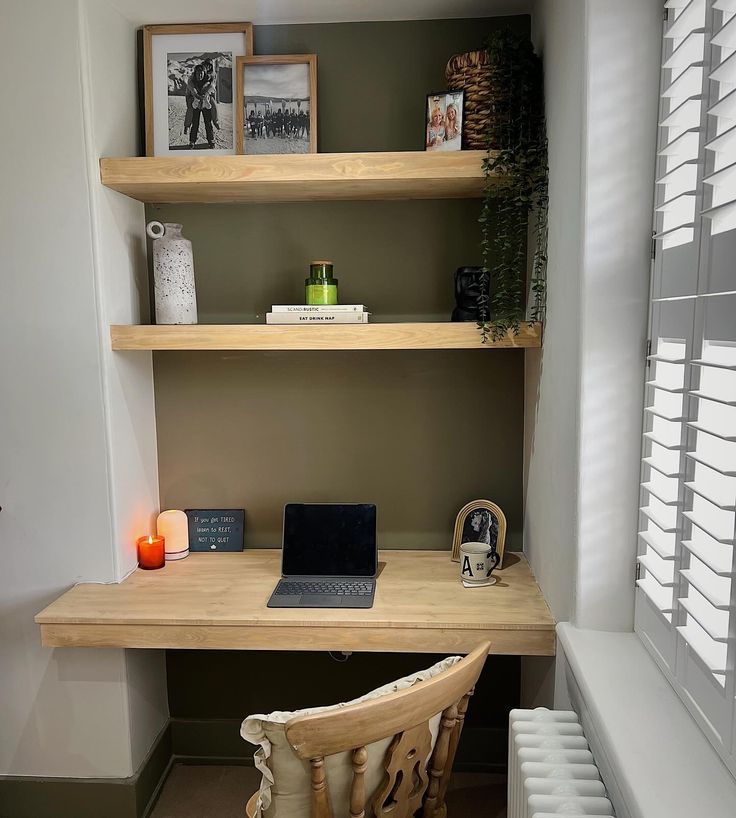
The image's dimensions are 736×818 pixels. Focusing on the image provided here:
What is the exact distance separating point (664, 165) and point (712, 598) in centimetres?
87

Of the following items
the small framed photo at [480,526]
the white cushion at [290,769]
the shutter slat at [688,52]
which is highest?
the shutter slat at [688,52]

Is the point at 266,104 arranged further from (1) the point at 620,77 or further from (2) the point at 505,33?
(1) the point at 620,77

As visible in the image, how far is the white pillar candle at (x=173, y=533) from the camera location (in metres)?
2.36

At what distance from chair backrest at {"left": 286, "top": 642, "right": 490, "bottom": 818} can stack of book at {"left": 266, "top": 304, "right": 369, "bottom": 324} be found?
96 cm

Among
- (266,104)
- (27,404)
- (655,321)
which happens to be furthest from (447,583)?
(266,104)

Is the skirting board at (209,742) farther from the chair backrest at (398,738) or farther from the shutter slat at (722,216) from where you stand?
the shutter slat at (722,216)

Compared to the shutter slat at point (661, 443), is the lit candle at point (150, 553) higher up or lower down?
lower down

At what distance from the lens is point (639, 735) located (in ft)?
4.19

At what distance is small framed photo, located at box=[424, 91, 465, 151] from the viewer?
202 cm

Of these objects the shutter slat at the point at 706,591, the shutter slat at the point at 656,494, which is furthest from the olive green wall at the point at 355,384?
the shutter slat at the point at 706,591

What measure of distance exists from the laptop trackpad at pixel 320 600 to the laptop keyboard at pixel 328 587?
0.09 ft

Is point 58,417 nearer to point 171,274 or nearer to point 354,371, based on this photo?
point 171,274

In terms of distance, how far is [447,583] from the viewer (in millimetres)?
2127

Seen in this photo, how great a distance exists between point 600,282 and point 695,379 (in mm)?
376
